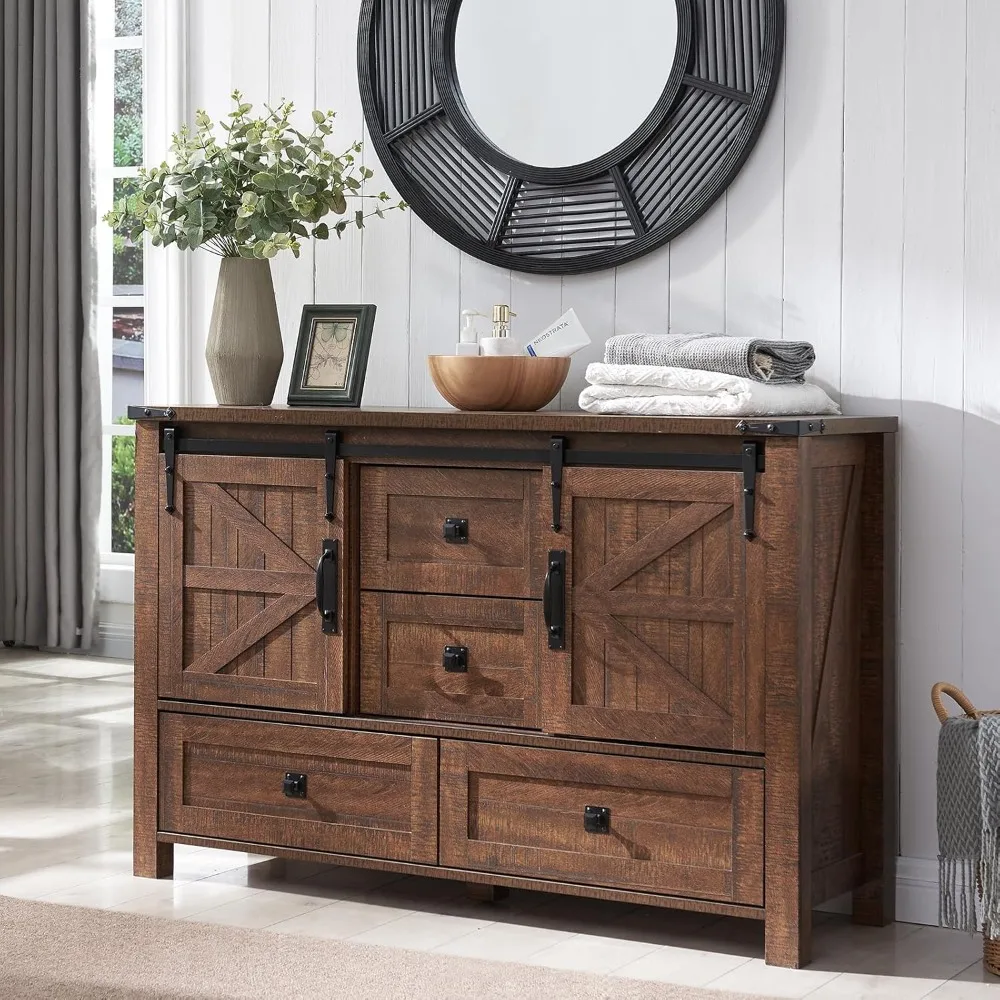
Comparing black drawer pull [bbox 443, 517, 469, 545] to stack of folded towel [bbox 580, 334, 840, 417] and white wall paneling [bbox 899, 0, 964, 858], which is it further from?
white wall paneling [bbox 899, 0, 964, 858]

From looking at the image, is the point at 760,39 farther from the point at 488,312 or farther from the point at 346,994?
the point at 346,994

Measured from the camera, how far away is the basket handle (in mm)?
2420

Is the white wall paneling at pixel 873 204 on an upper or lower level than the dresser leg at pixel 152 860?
upper

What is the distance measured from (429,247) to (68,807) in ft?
4.70

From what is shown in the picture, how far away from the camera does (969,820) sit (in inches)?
92.3

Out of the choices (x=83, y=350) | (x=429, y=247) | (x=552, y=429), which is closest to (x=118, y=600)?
(x=83, y=350)

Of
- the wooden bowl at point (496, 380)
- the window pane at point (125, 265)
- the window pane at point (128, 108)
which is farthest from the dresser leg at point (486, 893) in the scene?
the window pane at point (128, 108)

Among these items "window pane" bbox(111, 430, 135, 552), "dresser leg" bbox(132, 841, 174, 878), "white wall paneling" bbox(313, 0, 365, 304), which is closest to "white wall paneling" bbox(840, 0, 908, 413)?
"white wall paneling" bbox(313, 0, 365, 304)

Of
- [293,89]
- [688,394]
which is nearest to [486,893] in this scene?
[688,394]

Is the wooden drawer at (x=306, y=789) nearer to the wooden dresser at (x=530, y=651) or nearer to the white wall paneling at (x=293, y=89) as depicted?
the wooden dresser at (x=530, y=651)

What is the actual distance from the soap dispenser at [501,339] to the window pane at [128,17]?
9.28 ft

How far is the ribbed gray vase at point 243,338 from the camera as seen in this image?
2.89 metres

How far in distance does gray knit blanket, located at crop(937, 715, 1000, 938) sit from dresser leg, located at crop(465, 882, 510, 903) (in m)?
0.76

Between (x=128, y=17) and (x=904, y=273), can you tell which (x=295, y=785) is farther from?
(x=128, y=17)
